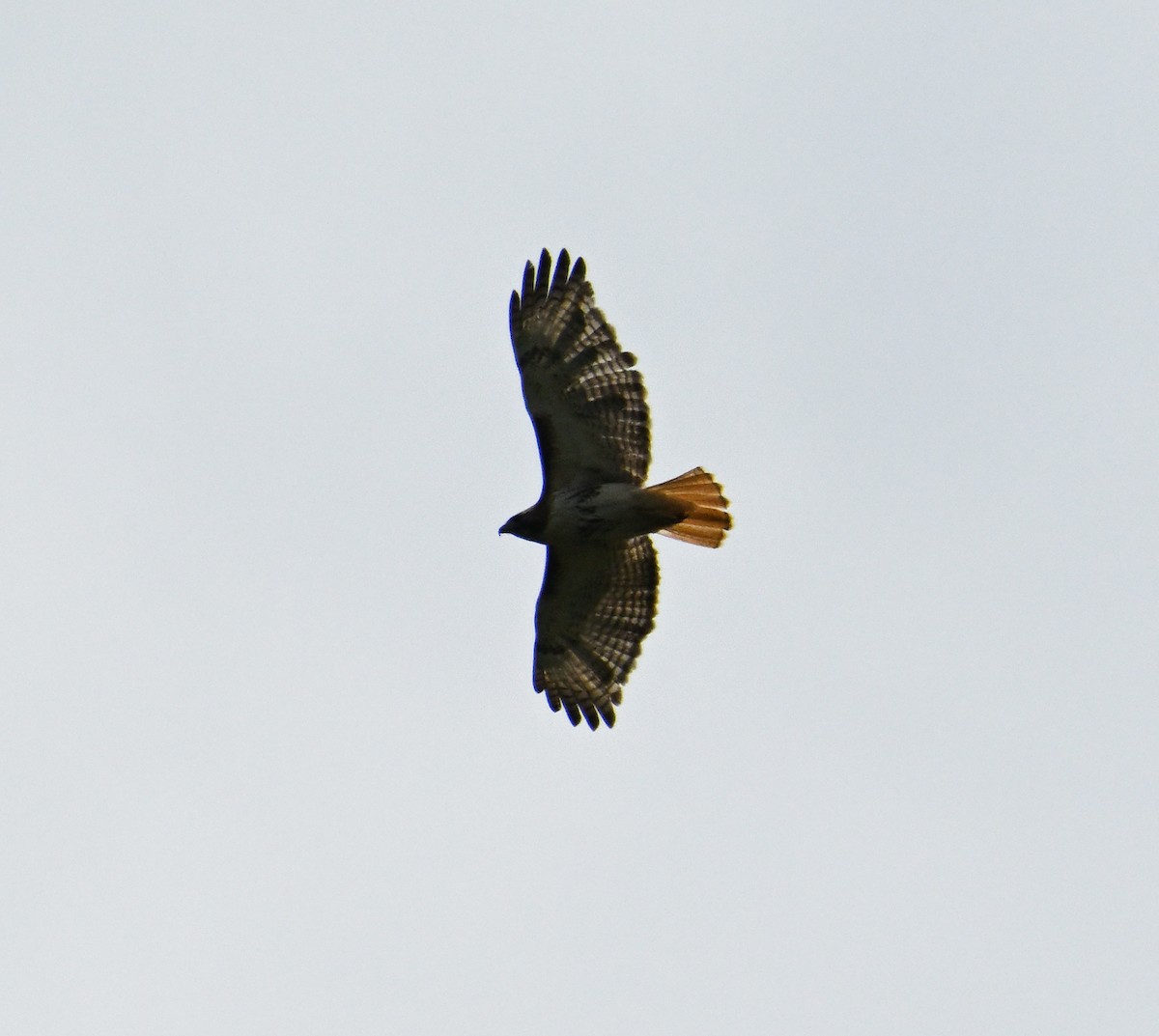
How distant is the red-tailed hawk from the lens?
13469 millimetres

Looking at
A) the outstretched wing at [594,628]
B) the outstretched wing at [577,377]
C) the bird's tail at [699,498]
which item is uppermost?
the outstretched wing at [577,377]

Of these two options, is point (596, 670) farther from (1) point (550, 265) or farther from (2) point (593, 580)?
(1) point (550, 265)

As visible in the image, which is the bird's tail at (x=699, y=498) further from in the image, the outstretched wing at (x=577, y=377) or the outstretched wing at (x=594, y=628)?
the outstretched wing at (x=594, y=628)

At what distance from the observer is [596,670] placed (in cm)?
1478

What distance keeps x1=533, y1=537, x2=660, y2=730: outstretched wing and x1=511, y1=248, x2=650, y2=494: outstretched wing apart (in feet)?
3.64

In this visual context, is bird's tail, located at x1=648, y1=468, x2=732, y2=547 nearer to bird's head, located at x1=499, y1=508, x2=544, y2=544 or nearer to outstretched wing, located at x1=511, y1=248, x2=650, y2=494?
outstretched wing, located at x1=511, y1=248, x2=650, y2=494

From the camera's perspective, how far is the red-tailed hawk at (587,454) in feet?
44.2

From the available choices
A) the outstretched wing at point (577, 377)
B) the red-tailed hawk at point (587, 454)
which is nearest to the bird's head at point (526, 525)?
the red-tailed hawk at point (587, 454)

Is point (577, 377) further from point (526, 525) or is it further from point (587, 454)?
point (526, 525)

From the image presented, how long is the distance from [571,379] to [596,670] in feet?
8.63

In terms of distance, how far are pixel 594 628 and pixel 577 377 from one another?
2.35m

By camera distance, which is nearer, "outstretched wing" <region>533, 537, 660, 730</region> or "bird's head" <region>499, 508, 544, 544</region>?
"bird's head" <region>499, 508, 544, 544</region>

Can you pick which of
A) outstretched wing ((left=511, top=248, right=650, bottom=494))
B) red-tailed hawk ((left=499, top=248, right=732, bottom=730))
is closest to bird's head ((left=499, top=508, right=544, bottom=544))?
red-tailed hawk ((left=499, top=248, right=732, bottom=730))

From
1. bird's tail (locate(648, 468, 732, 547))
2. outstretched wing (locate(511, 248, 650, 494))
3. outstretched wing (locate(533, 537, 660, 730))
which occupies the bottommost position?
outstretched wing (locate(533, 537, 660, 730))
